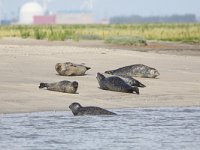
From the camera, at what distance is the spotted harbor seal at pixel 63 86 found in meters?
19.1

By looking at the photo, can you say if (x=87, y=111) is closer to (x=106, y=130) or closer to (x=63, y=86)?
(x=106, y=130)

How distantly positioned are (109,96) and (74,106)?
2.78 metres

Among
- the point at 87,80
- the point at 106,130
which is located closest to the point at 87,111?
the point at 106,130

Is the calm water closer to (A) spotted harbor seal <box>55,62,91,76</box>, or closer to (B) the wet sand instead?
(B) the wet sand

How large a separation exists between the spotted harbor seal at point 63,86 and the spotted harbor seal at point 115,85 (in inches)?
41.2

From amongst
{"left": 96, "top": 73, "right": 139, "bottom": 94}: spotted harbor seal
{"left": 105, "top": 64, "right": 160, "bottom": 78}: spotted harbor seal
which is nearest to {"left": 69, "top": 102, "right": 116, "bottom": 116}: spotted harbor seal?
{"left": 96, "top": 73, "right": 139, "bottom": 94}: spotted harbor seal

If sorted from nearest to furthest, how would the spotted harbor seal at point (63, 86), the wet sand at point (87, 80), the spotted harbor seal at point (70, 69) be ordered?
the wet sand at point (87, 80)
the spotted harbor seal at point (63, 86)
the spotted harbor seal at point (70, 69)

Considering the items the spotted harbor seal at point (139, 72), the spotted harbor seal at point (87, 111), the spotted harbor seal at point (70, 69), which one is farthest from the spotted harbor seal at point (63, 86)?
the spotted harbor seal at point (139, 72)

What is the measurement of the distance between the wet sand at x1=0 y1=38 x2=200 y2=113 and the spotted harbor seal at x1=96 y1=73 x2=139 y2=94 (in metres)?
0.16

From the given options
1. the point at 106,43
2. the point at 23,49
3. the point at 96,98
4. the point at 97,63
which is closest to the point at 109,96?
the point at 96,98

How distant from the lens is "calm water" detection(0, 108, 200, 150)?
12805mm

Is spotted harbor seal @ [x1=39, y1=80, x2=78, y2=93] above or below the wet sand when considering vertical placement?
above

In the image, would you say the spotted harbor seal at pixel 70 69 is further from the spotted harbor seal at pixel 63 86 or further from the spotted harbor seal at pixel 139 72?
the spotted harbor seal at pixel 63 86

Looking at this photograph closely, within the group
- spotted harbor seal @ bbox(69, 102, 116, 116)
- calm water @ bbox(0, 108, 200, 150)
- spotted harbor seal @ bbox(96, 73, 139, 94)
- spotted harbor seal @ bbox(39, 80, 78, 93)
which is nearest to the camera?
calm water @ bbox(0, 108, 200, 150)
